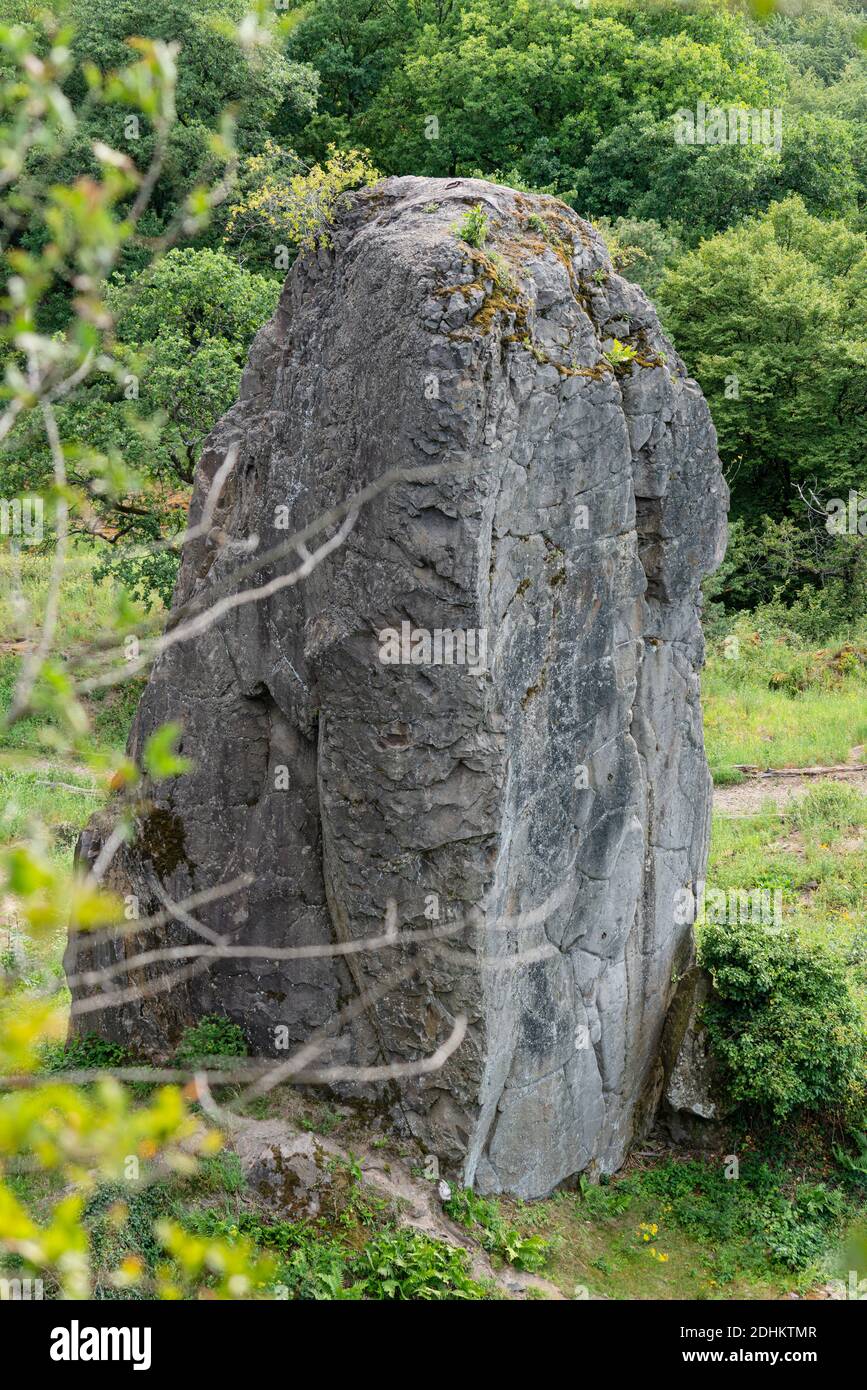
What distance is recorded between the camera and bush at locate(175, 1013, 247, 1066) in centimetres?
1086

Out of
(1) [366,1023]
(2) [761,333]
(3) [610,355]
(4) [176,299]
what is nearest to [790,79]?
(2) [761,333]

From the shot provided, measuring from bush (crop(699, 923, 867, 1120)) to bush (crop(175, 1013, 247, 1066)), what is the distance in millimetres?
4250

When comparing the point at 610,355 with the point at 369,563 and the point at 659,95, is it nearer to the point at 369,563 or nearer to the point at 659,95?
the point at 369,563

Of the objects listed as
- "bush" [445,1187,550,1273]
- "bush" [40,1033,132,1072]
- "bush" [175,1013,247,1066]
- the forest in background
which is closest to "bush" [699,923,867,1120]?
"bush" [445,1187,550,1273]

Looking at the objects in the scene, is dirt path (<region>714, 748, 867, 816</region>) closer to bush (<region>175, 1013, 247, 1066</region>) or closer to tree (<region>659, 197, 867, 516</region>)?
tree (<region>659, 197, 867, 516</region>)

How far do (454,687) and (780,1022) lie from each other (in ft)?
15.3

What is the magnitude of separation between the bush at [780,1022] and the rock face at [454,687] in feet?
2.20

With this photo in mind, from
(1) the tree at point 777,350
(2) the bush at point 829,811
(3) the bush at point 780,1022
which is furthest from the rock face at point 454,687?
(1) the tree at point 777,350

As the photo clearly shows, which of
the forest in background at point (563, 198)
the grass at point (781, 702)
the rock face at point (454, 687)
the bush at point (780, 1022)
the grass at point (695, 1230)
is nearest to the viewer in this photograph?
the rock face at point (454, 687)

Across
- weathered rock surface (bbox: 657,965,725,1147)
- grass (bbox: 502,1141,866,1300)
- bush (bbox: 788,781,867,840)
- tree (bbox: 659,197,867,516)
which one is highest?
tree (bbox: 659,197,867,516)

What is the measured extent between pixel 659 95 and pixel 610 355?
85.2ft

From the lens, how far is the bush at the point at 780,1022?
39.2 ft

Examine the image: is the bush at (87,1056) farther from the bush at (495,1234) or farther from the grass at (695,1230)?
the grass at (695,1230)

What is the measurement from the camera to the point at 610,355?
1108 centimetres
